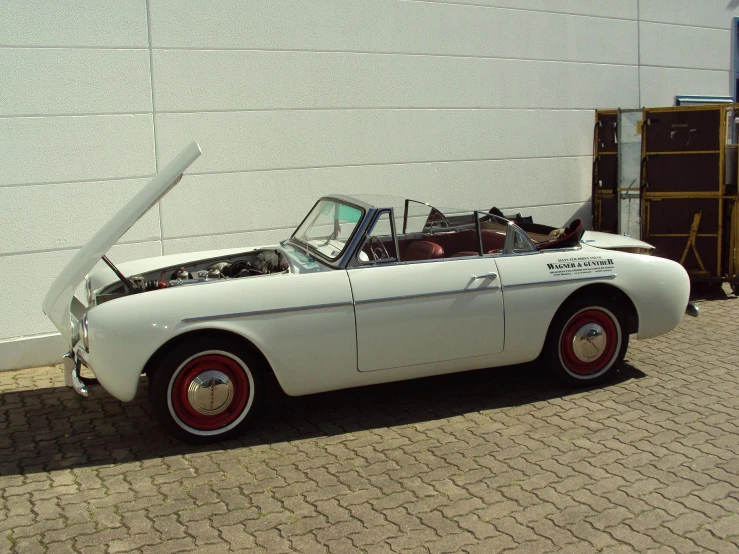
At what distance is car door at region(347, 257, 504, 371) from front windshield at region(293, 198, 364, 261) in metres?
0.33

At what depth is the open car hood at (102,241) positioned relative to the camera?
460 cm

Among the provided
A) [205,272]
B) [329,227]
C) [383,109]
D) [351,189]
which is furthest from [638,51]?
[205,272]

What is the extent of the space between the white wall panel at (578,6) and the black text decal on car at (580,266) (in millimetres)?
3710

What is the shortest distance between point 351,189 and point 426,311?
2.90 m

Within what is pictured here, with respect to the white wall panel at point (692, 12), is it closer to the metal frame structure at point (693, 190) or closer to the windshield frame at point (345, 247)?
the metal frame structure at point (693, 190)

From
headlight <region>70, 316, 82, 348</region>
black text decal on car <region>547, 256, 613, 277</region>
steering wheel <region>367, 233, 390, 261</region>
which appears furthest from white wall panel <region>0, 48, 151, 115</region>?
black text decal on car <region>547, 256, 613, 277</region>

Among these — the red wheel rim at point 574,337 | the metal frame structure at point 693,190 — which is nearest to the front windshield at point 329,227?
the red wheel rim at point 574,337

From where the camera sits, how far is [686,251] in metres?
7.94

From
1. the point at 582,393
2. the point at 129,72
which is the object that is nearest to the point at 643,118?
the point at 582,393

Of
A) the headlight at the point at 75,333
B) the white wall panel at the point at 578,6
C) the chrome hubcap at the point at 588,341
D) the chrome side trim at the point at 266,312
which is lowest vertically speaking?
the chrome hubcap at the point at 588,341

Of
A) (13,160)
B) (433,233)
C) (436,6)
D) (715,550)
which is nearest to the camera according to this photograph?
(715,550)

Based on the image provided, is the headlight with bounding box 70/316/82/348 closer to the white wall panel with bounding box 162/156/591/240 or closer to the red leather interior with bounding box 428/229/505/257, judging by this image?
the white wall panel with bounding box 162/156/591/240

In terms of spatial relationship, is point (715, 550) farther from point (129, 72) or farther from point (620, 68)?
point (620, 68)

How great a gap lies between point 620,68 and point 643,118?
47.5 inches
